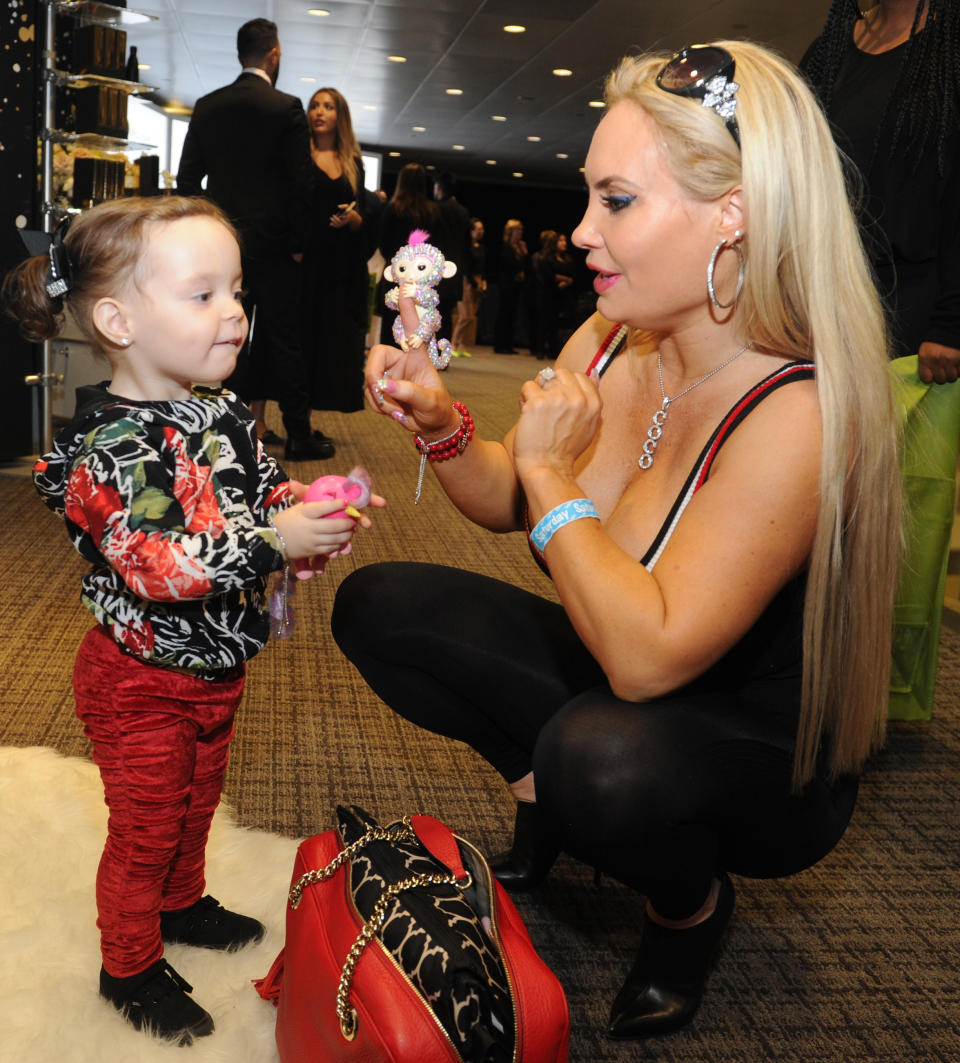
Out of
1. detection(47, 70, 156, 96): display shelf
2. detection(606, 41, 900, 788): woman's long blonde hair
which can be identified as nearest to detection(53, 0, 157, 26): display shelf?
detection(47, 70, 156, 96): display shelf

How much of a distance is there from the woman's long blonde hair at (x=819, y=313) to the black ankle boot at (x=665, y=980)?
10.6 inches

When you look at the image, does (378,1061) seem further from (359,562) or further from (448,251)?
(448,251)

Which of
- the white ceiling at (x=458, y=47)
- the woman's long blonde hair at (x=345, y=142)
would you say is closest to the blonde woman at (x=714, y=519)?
the white ceiling at (x=458, y=47)

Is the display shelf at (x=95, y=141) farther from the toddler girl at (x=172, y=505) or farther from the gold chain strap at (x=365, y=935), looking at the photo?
the gold chain strap at (x=365, y=935)

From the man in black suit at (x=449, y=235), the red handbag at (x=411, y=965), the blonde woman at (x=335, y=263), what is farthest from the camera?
the man in black suit at (x=449, y=235)

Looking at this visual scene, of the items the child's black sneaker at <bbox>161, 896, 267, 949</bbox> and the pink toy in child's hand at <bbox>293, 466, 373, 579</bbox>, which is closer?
the pink toy in child's hand at <bbox>293, 466, 373, 579</bbox>

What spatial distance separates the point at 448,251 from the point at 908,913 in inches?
232

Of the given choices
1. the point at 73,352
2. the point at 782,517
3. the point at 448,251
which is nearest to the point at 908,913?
the point at 782,517

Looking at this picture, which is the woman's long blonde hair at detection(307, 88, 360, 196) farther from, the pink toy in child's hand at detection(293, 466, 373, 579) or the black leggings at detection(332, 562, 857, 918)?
the pink toy in child's hand at detection(293, 466, 373, 579)

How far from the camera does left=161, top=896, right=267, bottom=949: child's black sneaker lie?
155 cm

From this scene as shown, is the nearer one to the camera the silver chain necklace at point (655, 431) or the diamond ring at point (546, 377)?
the diamond ring at point (546, 377)

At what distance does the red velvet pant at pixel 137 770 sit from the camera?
54.0 inches

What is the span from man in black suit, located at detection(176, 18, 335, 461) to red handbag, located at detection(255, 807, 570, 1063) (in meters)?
3.65

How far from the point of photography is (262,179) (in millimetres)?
4730
